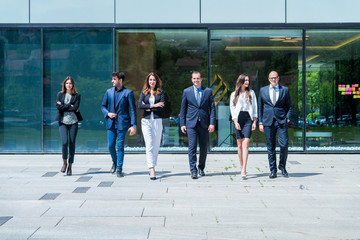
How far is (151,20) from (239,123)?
5094mm

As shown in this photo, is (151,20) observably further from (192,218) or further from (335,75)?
(192,218)

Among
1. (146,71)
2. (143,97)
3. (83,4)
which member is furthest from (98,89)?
(143,97)

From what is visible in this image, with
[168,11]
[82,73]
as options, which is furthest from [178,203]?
[168,11]

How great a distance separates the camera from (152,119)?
8281mm

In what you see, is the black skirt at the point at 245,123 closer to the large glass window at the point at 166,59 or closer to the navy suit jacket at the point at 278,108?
the navy suit jacket at the point at 278,108

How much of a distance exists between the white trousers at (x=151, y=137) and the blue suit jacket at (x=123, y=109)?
34 cm

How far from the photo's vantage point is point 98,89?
12.5 meters

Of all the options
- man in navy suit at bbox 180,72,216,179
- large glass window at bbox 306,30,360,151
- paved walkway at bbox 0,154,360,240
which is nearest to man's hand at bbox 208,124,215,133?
man in navy suit at bbox 180,72,216,179

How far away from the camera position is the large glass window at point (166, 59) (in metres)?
12.5

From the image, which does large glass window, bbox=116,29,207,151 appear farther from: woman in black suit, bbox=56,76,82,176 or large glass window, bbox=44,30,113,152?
woman in black suit, bbox=56,76,82,176

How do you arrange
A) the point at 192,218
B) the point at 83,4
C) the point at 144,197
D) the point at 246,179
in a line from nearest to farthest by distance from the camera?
1. the point at 192,218
2. the point at 144,197
3. the point at 246,179
4. the point at 83,4

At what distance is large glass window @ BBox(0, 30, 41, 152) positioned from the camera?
12.5m

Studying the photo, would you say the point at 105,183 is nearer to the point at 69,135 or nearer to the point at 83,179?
the point at 83,179

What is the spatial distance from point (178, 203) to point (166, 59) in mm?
6911
